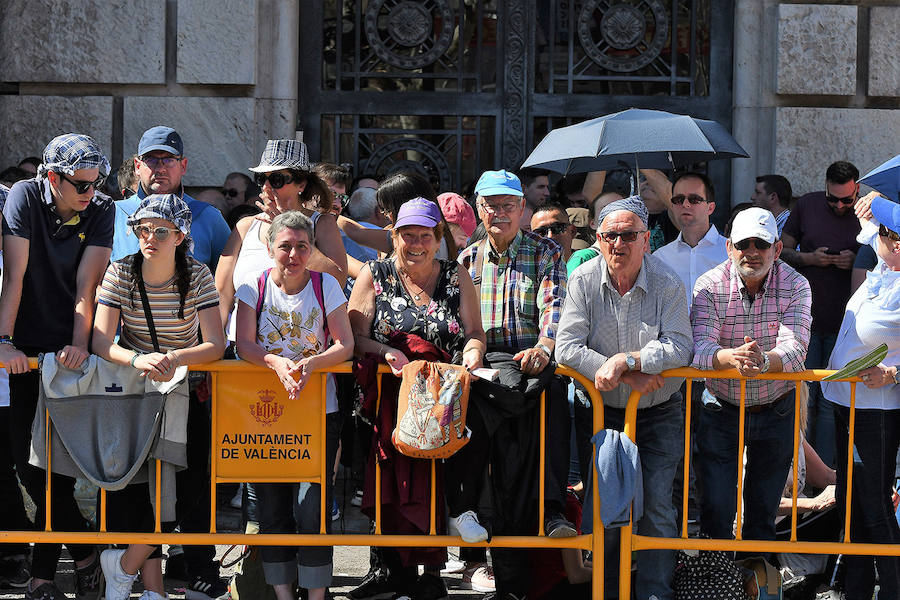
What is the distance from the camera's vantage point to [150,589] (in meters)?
5.32

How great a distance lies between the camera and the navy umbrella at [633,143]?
6.37 metres

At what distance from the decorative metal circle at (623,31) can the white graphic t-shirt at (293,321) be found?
4.27m

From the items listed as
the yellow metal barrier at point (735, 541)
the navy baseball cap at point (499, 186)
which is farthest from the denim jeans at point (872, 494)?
the navy baseball cap at point (499, 186)

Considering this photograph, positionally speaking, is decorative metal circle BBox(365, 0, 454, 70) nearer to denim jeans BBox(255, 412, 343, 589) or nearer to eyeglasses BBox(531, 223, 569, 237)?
eyeglasses BBox(531, 223, 569, 237)

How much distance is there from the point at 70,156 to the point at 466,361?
1.94m

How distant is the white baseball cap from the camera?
17.3 ft

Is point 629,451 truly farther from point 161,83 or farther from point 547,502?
point 161,83

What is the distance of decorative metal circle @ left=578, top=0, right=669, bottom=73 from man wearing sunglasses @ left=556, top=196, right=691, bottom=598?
379 cm

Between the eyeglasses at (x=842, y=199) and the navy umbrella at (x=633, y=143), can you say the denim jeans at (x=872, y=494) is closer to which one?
the navy umbrella at (x=633, y=143)

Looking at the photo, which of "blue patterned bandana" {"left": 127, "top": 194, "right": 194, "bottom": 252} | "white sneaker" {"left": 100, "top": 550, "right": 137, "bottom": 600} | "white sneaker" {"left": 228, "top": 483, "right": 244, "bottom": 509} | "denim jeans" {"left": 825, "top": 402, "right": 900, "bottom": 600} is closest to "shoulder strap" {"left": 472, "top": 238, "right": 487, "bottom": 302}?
"blue patterned bandana" {"left": 127, "top": 194, "right": 194, "bottom": 252}

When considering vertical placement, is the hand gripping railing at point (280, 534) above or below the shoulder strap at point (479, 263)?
below

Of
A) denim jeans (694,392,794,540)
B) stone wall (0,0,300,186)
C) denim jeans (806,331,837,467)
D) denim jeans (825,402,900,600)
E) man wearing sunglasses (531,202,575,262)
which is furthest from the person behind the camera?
stone wall (0,0,300,186)

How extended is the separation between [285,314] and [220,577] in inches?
59.2

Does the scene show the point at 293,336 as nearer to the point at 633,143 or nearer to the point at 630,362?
the point at 630,362
